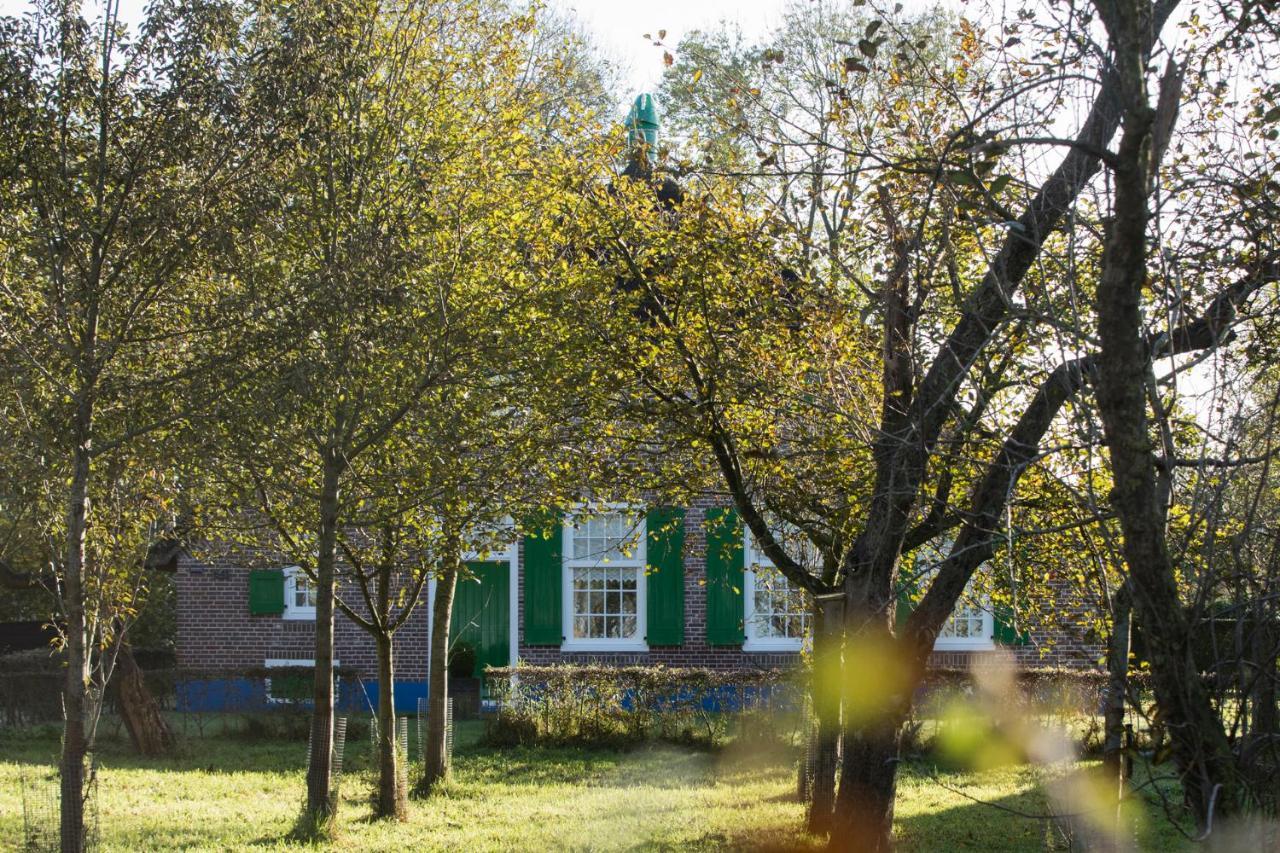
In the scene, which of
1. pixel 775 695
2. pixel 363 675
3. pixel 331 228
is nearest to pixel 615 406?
pixel 331 228

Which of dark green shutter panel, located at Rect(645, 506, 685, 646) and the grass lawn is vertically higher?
dark green shutter panel, located at Rect(645, 506, 685, 646)

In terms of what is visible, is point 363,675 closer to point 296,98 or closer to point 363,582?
point 363,582

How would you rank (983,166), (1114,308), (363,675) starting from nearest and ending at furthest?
1. (1114,308)
2. (983,166)
3. (363,675)

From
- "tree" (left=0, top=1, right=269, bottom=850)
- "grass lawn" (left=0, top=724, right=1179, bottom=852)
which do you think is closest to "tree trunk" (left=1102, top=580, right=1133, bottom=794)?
"grass lawn" (left=0, top=724, right=1179, bottom=852)

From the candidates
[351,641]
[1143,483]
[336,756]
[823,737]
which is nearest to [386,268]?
[336,756]

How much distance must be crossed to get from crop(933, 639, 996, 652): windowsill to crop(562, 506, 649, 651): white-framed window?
4150 millimetres

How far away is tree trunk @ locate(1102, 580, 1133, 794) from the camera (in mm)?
4191

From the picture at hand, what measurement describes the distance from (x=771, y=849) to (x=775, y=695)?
524 centimetres

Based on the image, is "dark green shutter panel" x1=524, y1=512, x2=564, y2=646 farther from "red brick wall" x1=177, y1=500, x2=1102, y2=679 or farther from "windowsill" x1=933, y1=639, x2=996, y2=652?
"windowsill" x1=933, y1=639, x2=996, y2=652

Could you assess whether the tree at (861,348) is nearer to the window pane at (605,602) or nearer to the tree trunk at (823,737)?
the tree trunk at (823,737)

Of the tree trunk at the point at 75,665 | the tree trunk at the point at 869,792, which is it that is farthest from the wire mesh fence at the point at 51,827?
the tree trunk at the point at 869,792

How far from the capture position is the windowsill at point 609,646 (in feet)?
58.1

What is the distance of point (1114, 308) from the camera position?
152 inches

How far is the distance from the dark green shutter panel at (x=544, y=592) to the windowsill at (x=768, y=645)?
2.58m
